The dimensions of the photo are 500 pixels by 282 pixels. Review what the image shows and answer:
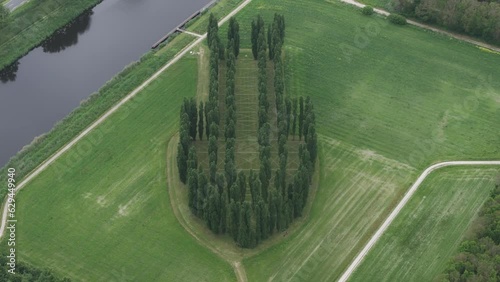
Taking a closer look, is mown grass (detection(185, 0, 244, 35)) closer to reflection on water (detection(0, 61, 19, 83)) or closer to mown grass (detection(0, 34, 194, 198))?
mown grass (detection(0, 34, 194, 198))

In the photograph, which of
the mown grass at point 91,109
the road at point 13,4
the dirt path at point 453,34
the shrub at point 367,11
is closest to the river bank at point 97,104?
the mown grass at point 91,109

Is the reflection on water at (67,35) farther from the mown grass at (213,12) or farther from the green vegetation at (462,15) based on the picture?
the green vegetation at (462,15)

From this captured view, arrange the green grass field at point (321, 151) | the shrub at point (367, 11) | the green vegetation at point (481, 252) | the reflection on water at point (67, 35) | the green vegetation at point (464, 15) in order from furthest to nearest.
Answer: the shrub at point (367, 11)
the reflection on water at point (67, 35)
the green vegetation at point (464, 15)
the green grass field at point (321, 151)
the green vegetation at point (481, 252)

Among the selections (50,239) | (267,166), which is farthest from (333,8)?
(50,239)

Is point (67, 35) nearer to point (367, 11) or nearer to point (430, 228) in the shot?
point (367, 11)

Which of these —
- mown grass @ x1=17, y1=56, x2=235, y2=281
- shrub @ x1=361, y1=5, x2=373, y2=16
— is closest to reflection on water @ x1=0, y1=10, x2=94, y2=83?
mown grass @ x1=17, y1=56, x2=235, y2=281

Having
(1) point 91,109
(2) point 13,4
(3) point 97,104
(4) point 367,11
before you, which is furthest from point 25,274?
(4) point 367,11
